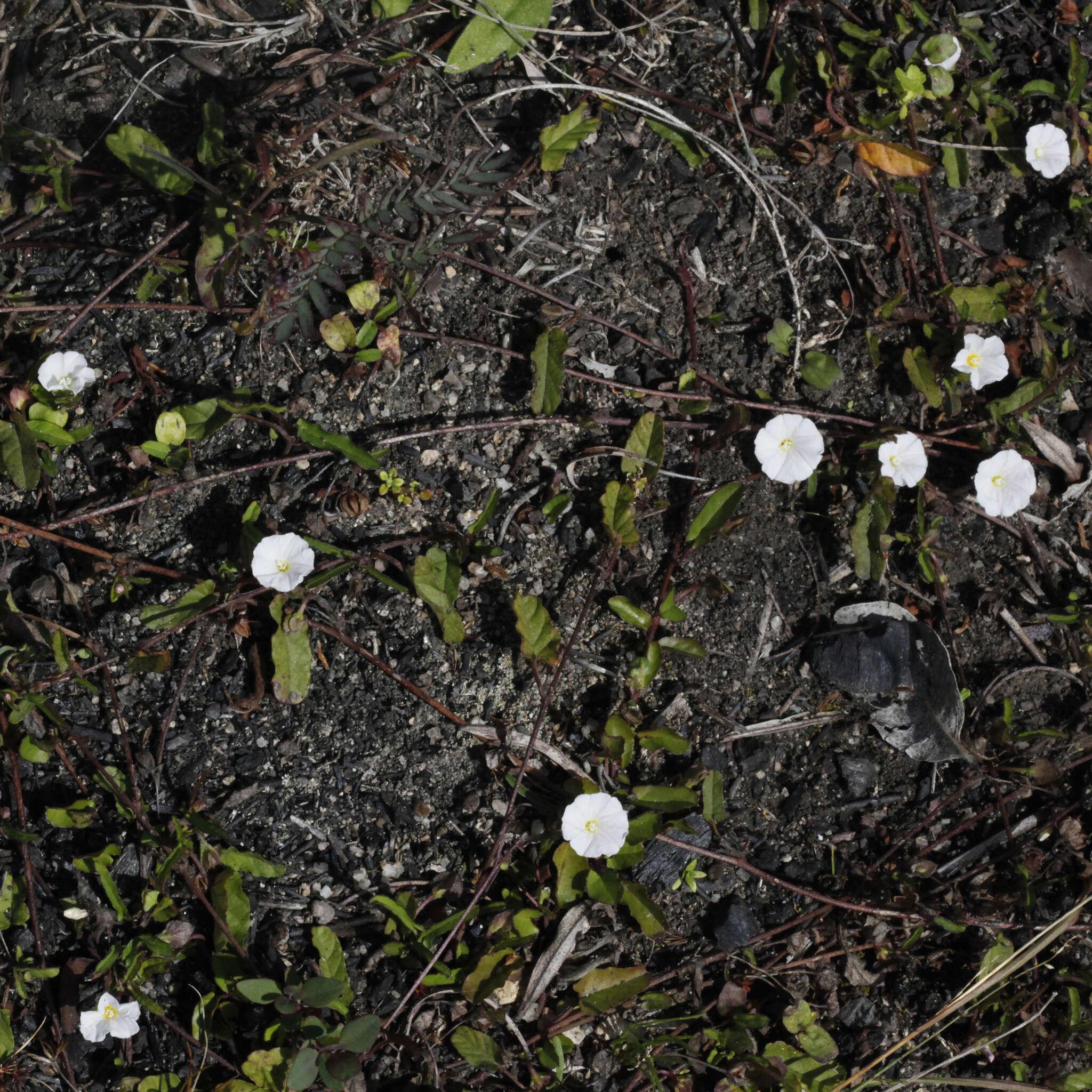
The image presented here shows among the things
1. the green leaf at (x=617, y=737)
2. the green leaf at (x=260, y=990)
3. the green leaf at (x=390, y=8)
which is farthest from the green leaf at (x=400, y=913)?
the green leaf at (x=390, y=8)

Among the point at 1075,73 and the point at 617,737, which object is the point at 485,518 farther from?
the point at 1075,73

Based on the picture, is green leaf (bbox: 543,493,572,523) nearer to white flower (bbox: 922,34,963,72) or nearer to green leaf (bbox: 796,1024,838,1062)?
green leaf (bbox: 796,1024,838,1062)

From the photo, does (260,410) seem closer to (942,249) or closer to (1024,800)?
(942,249)

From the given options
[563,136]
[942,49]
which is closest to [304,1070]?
[563,136]

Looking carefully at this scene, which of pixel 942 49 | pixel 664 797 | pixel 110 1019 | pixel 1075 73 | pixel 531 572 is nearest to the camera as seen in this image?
pixel 110 1019

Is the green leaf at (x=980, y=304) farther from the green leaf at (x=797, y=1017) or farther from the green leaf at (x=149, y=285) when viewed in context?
the green leaf at (x=149, y=285)

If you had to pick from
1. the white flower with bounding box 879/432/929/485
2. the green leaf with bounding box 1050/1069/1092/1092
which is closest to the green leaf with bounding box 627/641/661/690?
the white flower with bounding box 879/432/929/485
